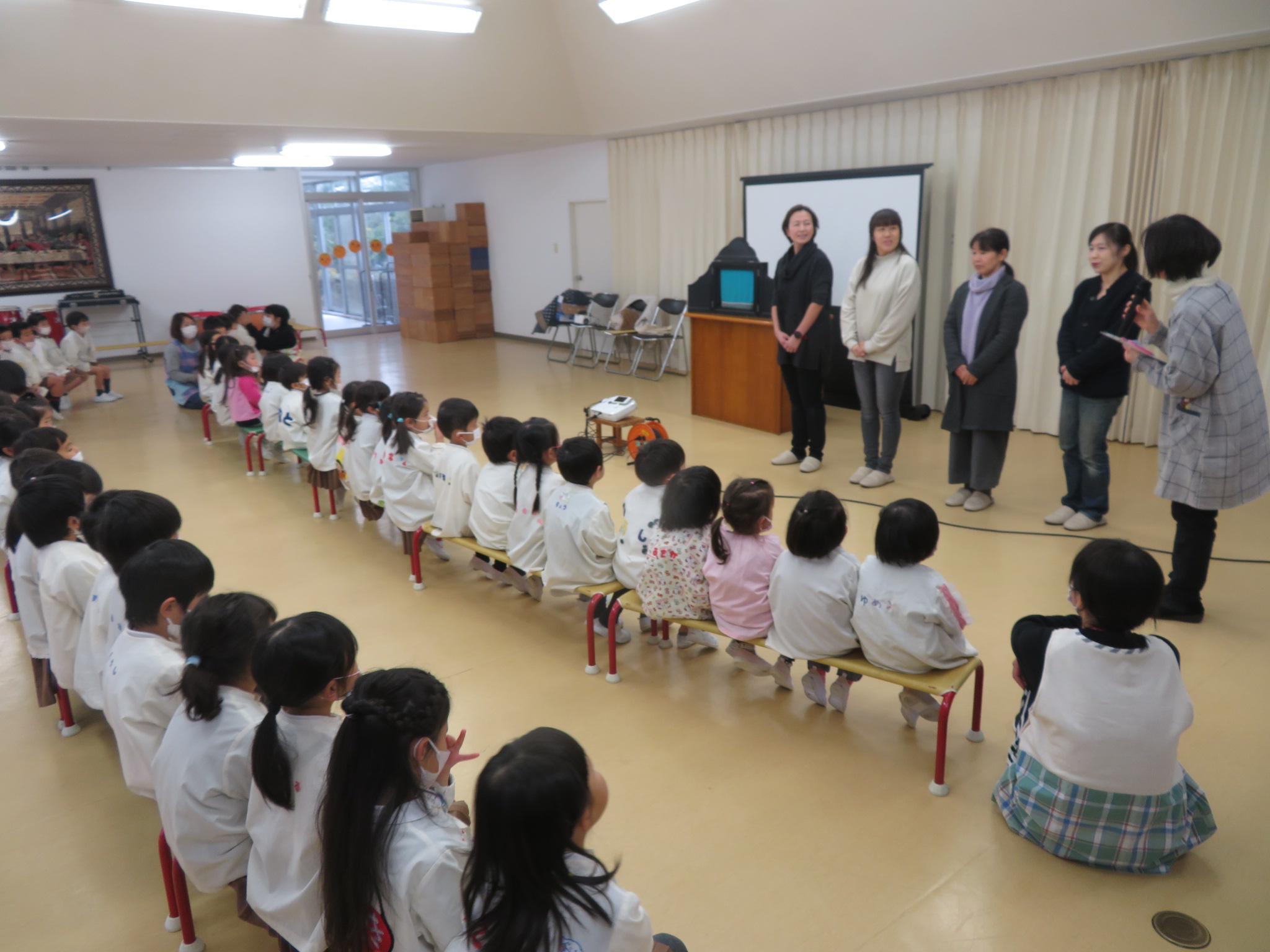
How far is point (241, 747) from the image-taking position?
5.82ft

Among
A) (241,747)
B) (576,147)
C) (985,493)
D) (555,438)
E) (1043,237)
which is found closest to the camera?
(241,747)

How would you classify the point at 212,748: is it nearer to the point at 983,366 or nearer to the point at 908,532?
the point at 908,532

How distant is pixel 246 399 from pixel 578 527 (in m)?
3.83

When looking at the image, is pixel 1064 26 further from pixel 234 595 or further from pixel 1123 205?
pixel 234 595

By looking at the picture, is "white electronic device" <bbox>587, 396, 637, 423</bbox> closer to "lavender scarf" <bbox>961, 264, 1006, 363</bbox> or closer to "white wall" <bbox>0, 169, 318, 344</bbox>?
"lavender scarf" <bbox>961, 264, 1006, 363</bbox>

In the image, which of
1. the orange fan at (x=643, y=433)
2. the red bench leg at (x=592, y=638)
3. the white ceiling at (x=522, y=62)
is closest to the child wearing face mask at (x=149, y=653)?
the red bench leg at (x=592, y=638)

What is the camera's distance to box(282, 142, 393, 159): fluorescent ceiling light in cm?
875

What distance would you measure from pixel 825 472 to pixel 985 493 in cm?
100

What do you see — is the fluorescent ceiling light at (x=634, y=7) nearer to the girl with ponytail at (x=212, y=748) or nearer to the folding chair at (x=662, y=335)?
the folding chair at (x=662, y=335)

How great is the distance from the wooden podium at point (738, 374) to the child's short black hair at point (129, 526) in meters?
4.27

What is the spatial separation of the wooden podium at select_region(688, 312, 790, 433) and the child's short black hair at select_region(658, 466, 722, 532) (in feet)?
10.5

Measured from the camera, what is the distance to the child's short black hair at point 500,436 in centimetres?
342

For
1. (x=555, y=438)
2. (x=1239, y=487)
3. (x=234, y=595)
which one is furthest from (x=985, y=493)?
(x=234, y=595)

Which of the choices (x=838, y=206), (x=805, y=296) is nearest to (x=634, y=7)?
(x=838, y=206)
